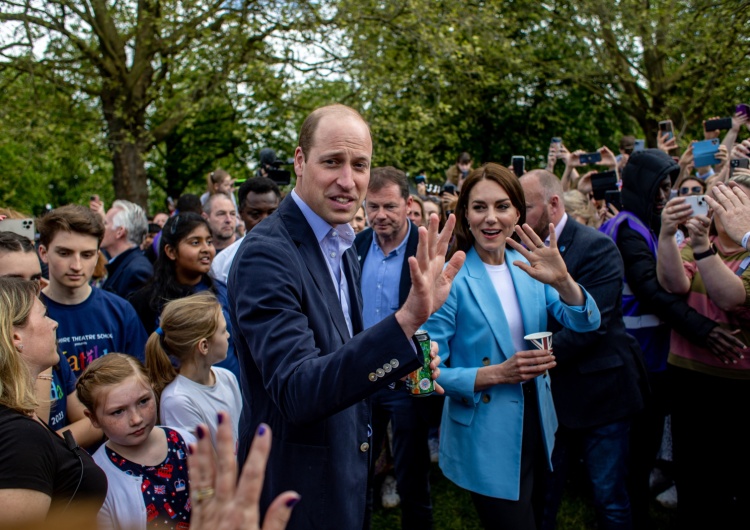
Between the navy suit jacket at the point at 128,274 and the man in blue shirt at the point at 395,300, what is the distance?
1.69 metres

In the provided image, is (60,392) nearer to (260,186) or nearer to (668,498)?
(260,186)

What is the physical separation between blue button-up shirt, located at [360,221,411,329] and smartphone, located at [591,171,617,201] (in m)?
1.90

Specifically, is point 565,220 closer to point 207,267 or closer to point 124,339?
point 207,267

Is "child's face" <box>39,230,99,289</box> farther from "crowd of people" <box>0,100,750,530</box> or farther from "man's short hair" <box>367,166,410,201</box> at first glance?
"man's short hair" <box>367,166,410,201</box>

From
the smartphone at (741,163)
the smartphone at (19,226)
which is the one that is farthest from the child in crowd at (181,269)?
the smartphone at (741,163)

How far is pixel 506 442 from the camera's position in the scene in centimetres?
308

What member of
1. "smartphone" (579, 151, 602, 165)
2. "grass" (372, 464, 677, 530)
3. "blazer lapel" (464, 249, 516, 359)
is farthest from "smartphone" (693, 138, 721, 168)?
"blazer lapel" (464, 249, 516, 359)

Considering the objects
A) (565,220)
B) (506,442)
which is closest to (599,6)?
(565,220)

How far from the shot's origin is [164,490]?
2.76 metres

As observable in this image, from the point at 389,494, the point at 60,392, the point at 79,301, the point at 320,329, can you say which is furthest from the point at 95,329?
the point at 389,494

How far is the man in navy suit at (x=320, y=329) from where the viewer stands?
172cm

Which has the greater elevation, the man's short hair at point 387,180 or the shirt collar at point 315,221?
the man's short hair at point 387,180

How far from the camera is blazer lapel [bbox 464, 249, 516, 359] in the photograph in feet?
10.4

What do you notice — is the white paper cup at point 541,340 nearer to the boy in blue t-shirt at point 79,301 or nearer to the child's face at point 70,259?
the boy in blue t-shirt at point 79,301
